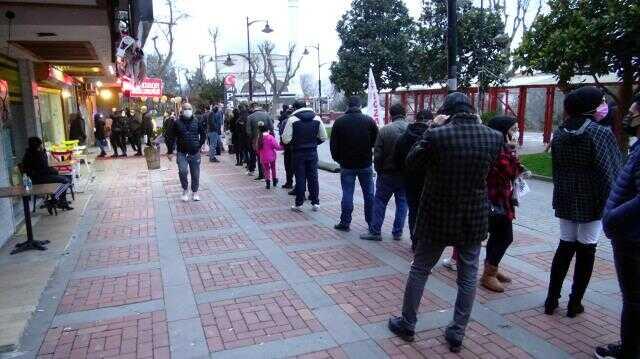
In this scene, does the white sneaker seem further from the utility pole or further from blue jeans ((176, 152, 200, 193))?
blue jeans ((176, 152, 200, 193))

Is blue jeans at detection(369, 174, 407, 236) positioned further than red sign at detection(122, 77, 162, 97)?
No

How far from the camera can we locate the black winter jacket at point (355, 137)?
257 inches

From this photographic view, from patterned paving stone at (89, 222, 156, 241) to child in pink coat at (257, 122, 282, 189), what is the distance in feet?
10.6

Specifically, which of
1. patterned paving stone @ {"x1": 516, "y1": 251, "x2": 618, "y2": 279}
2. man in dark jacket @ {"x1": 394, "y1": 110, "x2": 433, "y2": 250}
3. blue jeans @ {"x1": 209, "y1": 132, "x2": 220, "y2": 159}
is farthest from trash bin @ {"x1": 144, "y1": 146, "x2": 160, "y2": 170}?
Result: patterned paving stone @ {"x1": 516, "y1": 251, "x2": 618, "y2": 279}

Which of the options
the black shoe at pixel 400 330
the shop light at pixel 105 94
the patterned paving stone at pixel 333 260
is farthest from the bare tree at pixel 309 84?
the black shoe at pixel 400 330

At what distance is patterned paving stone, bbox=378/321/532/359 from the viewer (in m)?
3.49

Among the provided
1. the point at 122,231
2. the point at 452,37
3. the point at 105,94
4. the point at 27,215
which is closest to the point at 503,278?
the point at 452,37

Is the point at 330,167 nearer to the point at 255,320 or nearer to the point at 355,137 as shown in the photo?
the point at 355,137

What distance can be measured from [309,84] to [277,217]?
91247 mm

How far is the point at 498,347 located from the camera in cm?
359

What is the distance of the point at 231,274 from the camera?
524cm

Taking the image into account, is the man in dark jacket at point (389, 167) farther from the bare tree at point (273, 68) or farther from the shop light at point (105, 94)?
the bare tree at point (273, 68)

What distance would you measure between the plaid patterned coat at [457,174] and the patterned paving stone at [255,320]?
4.45 feet

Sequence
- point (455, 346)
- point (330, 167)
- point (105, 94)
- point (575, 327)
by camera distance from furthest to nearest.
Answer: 1. point (105, 94)
2. point (330, 167)
3. point (575, 327)
4. point (455, 346)
